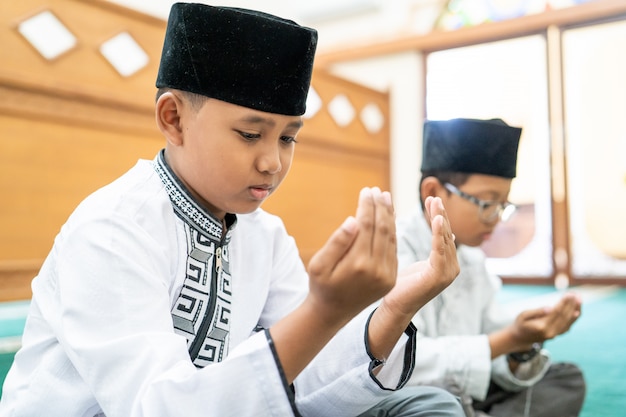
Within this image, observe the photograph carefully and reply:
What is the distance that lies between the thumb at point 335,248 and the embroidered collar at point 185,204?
42cm

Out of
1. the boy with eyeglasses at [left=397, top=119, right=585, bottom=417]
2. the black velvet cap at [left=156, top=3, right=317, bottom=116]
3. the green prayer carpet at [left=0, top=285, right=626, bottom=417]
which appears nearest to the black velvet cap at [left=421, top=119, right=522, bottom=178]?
the boy with eyeglasses at [left=397, top=119, right=585, bottom=417]

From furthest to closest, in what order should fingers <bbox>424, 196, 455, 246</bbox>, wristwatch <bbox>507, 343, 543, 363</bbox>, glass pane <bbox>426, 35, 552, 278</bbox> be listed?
1. glass pane <bbox>426, 35, 552, 278</bbox>
2. wristwatch <bbox>507, 343, 543, 363</bbox>
3. fingers <bbox>424, 196, 455, 246</bbox>

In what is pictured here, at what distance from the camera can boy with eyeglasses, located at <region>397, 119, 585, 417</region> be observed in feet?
5.31

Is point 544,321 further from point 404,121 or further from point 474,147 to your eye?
point 404,121

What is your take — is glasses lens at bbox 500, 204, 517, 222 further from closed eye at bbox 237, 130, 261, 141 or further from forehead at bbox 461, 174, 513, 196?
closed eye at bbox 237, 130, 261, 141

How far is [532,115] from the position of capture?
6.34m

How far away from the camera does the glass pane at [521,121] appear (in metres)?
6.27

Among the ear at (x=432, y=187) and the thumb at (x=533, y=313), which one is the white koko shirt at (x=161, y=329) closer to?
the thumb at (x=533, y=313)

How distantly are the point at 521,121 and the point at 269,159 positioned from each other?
19.5 ft

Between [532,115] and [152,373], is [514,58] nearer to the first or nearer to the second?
[532,115]

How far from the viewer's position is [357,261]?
0.67 metres

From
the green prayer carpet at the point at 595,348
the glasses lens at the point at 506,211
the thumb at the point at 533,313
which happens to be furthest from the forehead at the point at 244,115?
the green prayer carpet at the point at 595,348

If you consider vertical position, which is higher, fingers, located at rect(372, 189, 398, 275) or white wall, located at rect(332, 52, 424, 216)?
white wall, located at rect(332, 52, 424, 216)

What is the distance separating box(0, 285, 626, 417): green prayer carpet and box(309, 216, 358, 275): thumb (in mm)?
1567
